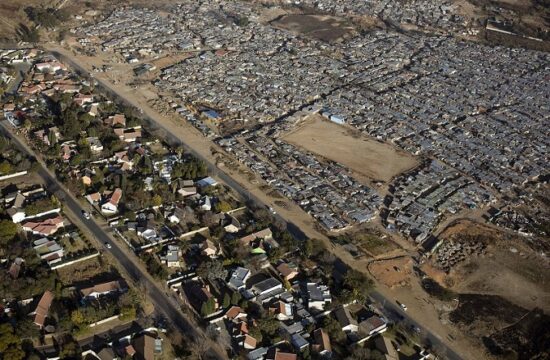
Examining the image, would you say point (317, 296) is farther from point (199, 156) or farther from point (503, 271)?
point (199, 156)

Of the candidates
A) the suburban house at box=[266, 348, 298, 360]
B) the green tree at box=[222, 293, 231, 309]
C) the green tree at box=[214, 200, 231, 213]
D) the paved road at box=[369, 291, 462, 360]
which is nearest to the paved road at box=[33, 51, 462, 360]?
the paved road at box=[369, 291, 462, 360]

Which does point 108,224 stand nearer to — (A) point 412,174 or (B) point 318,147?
(B) point 318,147

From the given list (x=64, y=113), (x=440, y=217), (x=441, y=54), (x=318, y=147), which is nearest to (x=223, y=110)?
(x=318, y=147)

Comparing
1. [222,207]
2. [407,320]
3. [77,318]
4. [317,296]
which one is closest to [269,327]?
[317,296]

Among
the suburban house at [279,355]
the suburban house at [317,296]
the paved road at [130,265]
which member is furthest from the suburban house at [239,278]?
the suburban house at [279,355]

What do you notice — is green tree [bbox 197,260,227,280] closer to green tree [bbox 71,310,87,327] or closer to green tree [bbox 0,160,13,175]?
green tree [bbox 71,310,87,327]
